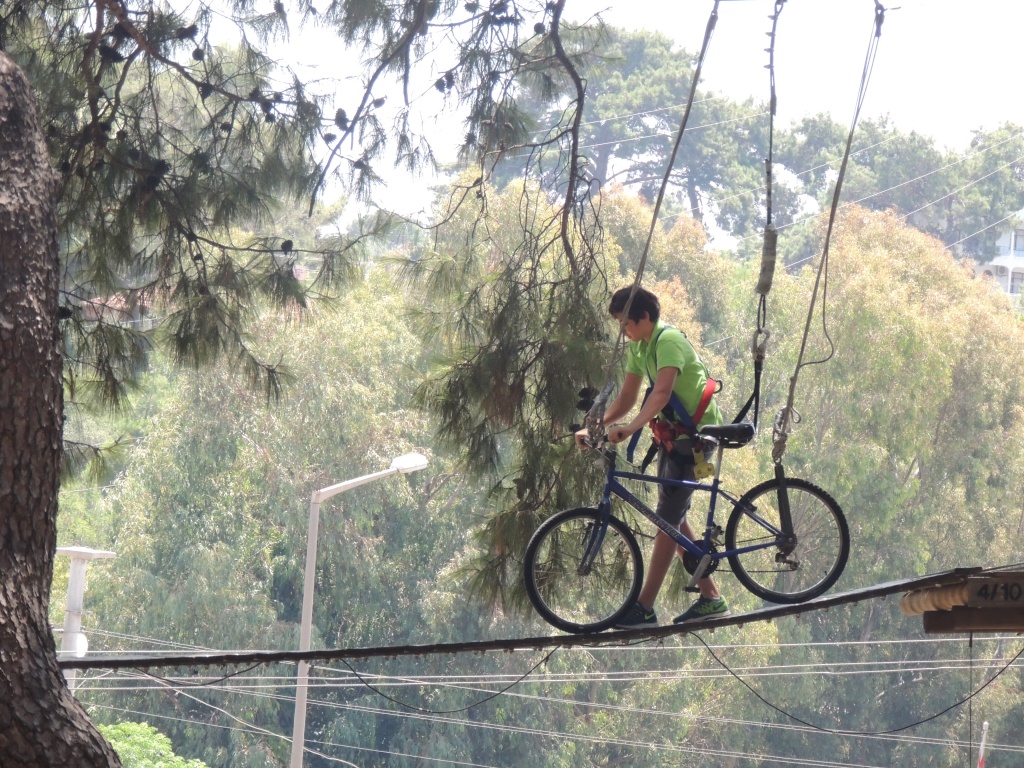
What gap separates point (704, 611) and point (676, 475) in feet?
1.50

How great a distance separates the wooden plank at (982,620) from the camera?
13.1 feet

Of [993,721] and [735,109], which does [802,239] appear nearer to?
[735,109]

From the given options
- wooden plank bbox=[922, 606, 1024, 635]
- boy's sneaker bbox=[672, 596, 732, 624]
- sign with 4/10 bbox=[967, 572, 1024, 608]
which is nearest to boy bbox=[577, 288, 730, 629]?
boy's sneaker bbox=[672, 596, 732, 624]

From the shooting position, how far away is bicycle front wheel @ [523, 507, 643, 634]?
177 inches

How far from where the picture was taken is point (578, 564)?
185 inches

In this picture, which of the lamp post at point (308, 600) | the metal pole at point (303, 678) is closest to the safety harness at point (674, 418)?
the lamp post at point (308, 600)

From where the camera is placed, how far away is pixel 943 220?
1491 inches

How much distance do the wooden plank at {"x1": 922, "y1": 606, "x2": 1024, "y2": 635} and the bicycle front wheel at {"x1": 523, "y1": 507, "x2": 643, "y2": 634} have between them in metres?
0.97

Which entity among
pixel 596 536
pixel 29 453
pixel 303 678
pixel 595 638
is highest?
pixel 29 453

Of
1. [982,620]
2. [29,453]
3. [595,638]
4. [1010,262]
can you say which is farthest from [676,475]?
[1010,262]

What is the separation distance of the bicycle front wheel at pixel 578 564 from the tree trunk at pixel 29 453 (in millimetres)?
1560

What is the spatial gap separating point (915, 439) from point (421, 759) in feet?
29.2

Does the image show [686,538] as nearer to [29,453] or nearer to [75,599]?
[29,453]

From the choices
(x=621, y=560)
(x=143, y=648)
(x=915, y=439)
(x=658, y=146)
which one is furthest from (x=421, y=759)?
(x=658, y=146)
